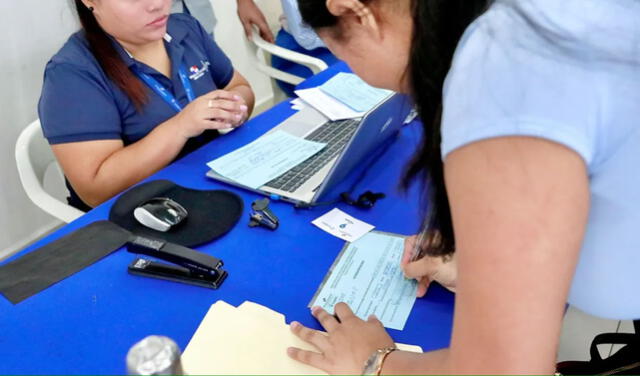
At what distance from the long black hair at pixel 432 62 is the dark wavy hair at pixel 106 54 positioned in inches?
31.1

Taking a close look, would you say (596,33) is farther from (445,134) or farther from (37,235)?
(37,235)

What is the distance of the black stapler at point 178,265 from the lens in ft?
3.15

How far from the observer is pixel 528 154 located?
1.67 feet

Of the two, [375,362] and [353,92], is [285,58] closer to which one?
[353,92]

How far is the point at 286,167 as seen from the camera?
130 cm

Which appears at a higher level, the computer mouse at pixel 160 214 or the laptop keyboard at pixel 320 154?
the computer mouse at pixel 160 214

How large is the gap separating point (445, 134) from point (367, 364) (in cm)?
38

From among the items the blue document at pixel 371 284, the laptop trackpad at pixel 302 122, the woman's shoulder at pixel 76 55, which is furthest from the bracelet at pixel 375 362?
the woman's shoulder at pixel 76 55

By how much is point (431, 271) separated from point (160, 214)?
21.4 inches

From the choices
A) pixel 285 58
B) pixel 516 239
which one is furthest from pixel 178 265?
pixel 285 58

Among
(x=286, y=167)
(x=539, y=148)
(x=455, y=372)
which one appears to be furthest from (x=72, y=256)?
(x=539, y=148)

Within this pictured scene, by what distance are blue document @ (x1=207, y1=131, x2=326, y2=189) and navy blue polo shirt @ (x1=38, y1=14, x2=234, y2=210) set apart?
10.4 inches

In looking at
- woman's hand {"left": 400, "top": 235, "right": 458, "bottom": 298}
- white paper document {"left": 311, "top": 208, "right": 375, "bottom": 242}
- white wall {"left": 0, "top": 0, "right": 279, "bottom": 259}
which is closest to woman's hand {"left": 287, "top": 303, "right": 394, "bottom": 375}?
woman's hand {"left": 400, "top": 235, "right": 458, "bottom": 298}

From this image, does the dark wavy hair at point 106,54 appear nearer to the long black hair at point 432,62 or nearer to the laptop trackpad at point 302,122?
the laptop trackpad at point 302,122
